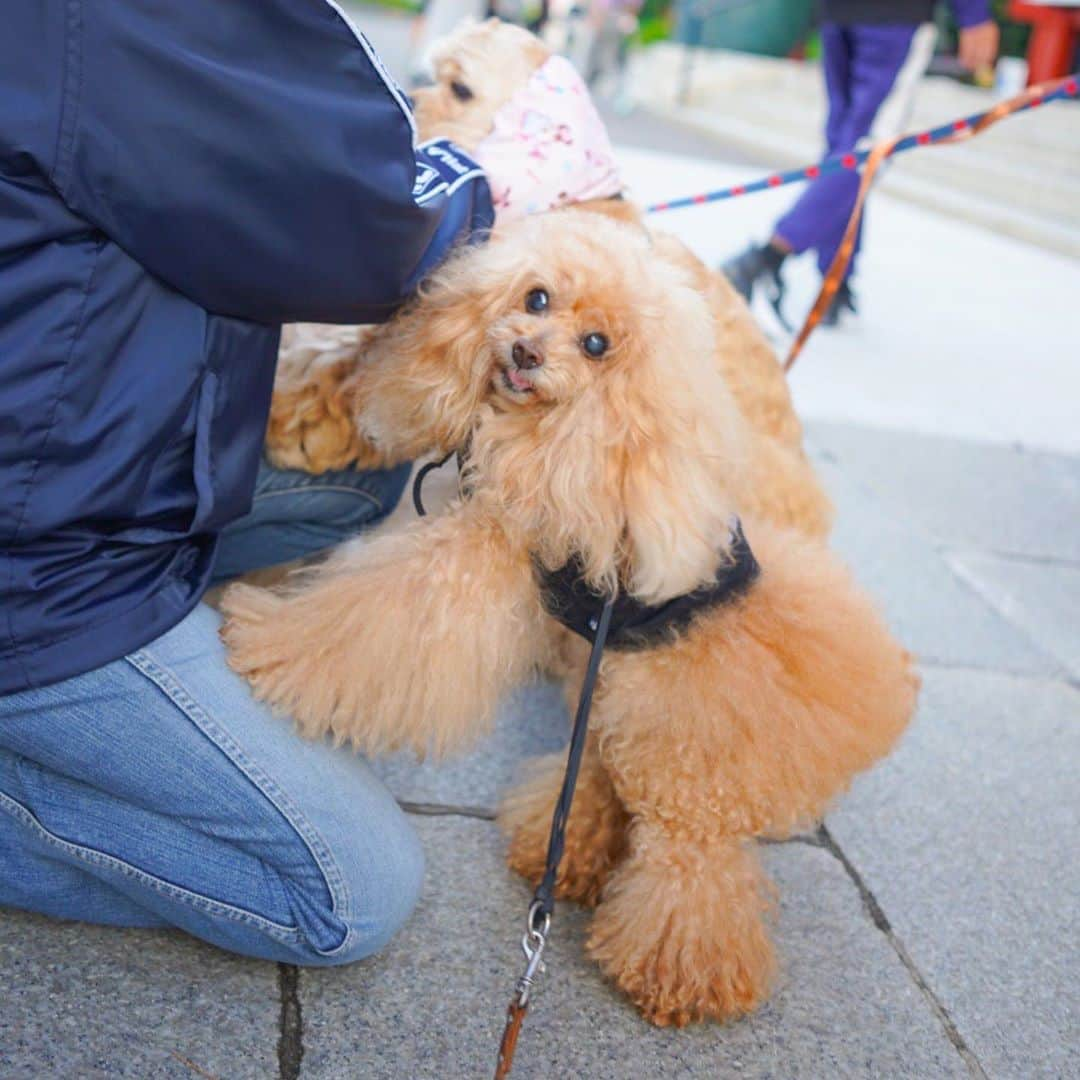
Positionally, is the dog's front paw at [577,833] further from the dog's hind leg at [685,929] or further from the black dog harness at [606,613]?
the black dog harness at [606,613]

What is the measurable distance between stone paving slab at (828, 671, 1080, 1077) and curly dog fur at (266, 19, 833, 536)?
0.53 metres

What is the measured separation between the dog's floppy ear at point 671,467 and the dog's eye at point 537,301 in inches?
5.2

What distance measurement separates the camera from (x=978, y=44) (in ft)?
14.3

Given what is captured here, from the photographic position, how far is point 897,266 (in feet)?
23.7

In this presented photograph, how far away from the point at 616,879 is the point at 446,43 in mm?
1616

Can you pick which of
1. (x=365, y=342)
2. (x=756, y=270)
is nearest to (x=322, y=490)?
(x=365, y=342)

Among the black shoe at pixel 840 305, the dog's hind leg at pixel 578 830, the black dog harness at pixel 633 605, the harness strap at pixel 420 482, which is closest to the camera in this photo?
the black dog harness at pixel 633 605

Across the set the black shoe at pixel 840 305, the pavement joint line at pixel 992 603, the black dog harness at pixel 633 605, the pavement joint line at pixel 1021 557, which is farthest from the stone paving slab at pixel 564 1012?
the black shoe at pixel 840 305

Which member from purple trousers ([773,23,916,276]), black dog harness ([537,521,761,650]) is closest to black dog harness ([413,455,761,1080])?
black dog harness ([537,521,761,650])

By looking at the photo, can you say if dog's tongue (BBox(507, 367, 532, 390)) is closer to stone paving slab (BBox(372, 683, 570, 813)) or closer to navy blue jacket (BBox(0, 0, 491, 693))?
navy blue jacket (BBox(0, 0, 491, 693))

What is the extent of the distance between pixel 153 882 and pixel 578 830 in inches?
25.8

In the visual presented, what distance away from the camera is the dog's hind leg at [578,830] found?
1848 millimetres

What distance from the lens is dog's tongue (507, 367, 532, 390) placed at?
150 centimetres

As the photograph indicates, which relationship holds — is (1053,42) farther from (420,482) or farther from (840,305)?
(420,482)
